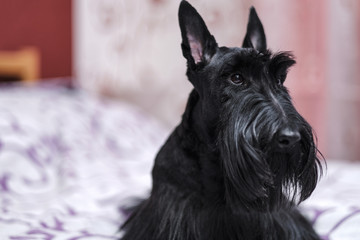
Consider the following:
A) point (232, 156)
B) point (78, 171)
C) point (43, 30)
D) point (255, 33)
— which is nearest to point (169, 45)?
point (43, 30)

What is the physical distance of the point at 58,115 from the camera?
73.5 inches

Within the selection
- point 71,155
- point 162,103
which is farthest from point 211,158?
point 162,103

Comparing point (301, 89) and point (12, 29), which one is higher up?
point (12, 29)

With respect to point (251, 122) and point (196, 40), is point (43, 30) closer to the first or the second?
point (196, 40)

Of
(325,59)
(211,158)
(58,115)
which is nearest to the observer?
(211,158)

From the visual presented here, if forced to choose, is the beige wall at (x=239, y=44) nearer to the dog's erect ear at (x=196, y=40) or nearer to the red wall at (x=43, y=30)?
the red wall at (x=43, y=30)

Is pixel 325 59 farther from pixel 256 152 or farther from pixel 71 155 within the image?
pixel 256 152

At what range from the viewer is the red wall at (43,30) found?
2482 millimetres

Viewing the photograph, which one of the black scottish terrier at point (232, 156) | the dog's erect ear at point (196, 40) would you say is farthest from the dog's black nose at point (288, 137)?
the dog's erect ear at point (196, 40)

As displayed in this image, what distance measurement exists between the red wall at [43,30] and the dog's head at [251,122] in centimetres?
191

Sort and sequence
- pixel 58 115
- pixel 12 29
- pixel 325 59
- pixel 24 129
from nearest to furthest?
pixel 24 129 < pixel 58 115 < pixel 325 59 < pixel 12 29

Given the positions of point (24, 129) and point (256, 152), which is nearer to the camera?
point (256, 152)

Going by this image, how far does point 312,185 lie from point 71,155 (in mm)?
1151

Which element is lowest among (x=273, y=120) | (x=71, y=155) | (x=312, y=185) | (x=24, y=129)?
(x=71, y=155)
